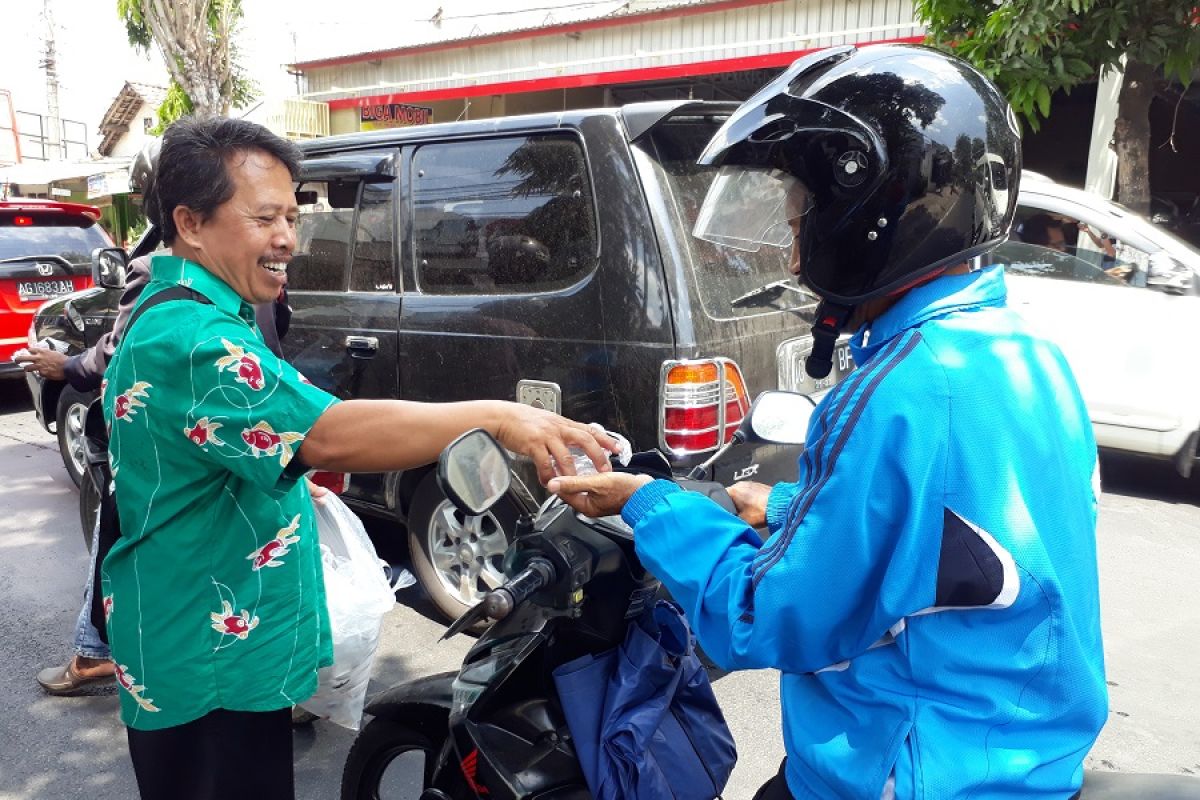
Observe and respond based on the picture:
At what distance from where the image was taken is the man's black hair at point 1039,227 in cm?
587

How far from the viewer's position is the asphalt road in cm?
295

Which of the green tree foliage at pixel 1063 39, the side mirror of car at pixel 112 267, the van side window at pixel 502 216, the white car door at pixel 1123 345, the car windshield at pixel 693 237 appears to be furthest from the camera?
the green tree foliage at pixel 1063 39

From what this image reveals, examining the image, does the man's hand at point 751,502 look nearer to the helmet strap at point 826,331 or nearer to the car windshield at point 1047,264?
the helmet strap at point 826,331

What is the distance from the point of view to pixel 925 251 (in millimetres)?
1217

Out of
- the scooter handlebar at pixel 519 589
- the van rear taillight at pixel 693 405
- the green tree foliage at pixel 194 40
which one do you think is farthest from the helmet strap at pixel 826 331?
the green tree foliage at pixel 194 40

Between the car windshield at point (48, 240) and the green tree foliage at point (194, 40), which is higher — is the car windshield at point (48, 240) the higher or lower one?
the lower one

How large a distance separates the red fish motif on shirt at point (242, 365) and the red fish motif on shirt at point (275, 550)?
37 centimetres

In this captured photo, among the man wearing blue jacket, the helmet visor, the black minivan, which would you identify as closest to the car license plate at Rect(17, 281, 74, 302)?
the black minivan

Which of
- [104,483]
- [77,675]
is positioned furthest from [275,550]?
[77,675]

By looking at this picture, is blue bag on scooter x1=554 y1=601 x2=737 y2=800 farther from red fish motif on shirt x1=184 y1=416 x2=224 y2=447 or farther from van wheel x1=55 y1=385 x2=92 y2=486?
van wheel x1=55 y1=385 x2=92 y2=486

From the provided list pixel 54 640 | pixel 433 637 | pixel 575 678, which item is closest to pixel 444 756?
pixel 575 678

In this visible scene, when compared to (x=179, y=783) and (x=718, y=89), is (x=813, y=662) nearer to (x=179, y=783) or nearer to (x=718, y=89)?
(x=179, y=783)

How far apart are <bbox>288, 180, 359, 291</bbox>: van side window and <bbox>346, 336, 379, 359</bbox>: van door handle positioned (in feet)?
1.05

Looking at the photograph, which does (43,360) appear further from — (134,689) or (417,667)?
(134,689)
